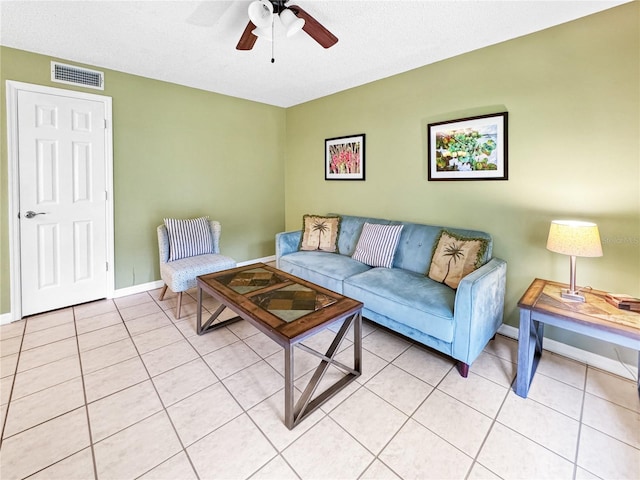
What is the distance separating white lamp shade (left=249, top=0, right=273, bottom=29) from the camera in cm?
173

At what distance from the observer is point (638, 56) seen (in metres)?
1.91

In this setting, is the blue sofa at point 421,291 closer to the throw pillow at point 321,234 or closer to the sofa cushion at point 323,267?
the sofa cushion at point 323,267

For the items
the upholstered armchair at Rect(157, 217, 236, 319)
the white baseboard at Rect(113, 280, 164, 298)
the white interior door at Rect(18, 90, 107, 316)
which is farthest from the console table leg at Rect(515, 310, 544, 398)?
the white interior door at Rect(18, 90, 107, 316)

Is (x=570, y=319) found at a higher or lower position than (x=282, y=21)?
lower

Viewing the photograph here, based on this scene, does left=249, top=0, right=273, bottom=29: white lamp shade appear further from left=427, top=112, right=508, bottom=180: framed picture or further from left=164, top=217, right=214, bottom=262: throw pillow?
left=164, top=217, right=214, bottom=262: throw pillow

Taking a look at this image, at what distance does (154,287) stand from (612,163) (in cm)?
438

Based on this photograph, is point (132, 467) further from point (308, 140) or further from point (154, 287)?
point (308, 140)

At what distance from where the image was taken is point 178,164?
3668 mm

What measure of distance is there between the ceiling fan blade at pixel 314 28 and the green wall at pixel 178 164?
2279 mm

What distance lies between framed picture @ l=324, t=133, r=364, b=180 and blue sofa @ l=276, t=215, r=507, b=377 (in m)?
0.73

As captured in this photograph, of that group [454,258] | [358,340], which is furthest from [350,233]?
[358,340]

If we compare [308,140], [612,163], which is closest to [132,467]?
[612,163]

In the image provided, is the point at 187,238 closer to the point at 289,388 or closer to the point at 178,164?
the point at 178,164

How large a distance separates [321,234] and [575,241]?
2326 millimetres
